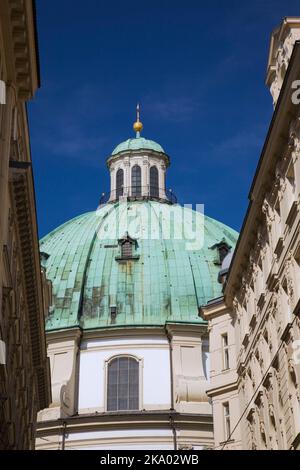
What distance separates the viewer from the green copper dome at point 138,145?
81875mm

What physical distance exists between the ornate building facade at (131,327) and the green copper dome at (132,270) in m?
0.08

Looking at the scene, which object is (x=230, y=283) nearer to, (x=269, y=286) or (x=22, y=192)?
(x=269, y=286)

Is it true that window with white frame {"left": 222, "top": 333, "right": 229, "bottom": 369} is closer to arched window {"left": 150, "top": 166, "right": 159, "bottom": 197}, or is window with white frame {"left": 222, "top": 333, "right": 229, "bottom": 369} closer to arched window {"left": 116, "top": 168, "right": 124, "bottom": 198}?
arched window {"left": 150, "top": 166, "right": 159, "bottom": 197}

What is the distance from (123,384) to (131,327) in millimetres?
4044

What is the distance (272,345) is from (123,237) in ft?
128

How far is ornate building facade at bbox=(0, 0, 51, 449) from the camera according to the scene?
23.9 metres

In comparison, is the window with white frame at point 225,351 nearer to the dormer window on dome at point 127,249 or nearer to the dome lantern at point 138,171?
the dormer window on dome at point 127,249

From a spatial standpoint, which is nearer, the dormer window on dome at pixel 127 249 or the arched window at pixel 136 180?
the dormer window on dome at pixel 127 249

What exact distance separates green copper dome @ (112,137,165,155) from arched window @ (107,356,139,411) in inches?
1002

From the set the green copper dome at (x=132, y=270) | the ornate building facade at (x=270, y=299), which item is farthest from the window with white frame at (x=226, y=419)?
the green copper dome at (x=132, y=270)

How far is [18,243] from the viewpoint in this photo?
1259 inches

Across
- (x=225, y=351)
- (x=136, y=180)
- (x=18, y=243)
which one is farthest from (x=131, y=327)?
(x=18, y=243)

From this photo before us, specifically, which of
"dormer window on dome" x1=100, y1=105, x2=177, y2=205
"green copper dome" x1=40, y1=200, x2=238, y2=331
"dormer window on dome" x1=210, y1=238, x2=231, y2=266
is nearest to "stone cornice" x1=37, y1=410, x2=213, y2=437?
"green copper dome" x1=40, y1=200, x2=238, y2=331
